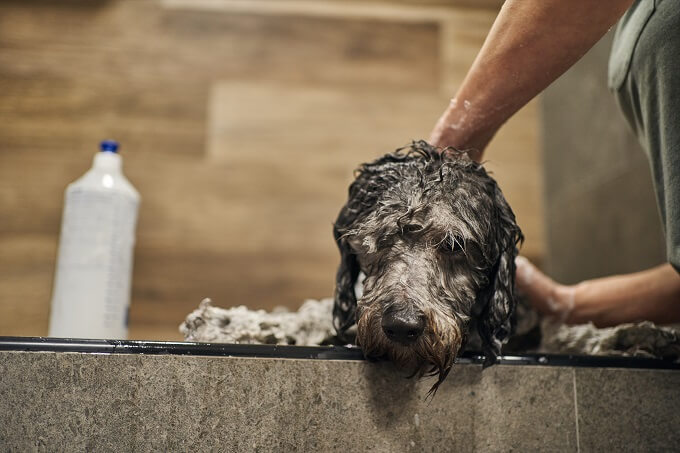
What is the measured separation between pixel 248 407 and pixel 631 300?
0.88 meters

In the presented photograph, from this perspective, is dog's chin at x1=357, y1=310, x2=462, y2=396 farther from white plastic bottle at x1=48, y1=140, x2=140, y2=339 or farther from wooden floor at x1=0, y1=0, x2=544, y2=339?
wooden floor at x1=0, y1=0, x2=544, y2=339

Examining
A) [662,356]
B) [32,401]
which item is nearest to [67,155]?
[32,401]

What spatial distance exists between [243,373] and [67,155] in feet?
5.29

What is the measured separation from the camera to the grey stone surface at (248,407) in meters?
0.86

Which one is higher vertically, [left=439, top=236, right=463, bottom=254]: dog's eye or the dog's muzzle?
[left=439, top=236, right=463, bottom=254]: dog's eye

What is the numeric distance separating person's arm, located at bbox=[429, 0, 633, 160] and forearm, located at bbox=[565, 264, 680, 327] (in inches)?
19.2

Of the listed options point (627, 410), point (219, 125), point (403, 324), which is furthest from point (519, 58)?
point (219, 125)

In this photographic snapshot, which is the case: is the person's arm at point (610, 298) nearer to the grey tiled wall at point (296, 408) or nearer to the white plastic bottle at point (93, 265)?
the grey tiled wall at point (296, 408)

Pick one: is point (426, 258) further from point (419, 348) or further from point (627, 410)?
point (627, 410)

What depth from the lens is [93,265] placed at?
1240mm

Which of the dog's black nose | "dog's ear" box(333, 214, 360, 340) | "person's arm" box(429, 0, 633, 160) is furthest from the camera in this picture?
"dog's ear" box(333, 214, 360, 340)

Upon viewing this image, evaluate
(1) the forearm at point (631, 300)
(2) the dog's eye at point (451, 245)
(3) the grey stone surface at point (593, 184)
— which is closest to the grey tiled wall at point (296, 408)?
(2) the dog's eye at point (451, 245)

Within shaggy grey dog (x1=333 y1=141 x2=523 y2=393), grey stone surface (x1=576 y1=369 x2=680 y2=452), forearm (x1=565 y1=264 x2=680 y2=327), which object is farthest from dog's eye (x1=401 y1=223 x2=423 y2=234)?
forearm (x1=565 y1=264 x2=680 y2=327)

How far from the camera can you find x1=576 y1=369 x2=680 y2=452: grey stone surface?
974 millimetres
